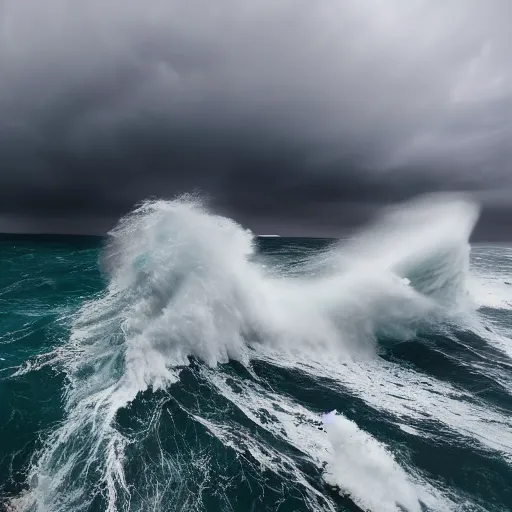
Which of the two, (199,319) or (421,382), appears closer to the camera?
(421,382)

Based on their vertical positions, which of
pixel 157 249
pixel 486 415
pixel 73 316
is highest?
pixel 157 249

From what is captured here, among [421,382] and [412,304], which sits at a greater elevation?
[412,304]

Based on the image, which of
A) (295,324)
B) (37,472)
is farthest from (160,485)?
(295,324)

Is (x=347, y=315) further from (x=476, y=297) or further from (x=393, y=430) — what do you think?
(x=476, y=297)

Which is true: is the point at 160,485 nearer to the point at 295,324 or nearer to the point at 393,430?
the point at 393,430

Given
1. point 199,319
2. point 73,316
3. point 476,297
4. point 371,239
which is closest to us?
point 199,319

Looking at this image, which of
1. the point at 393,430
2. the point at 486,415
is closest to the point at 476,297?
the point at 486,415

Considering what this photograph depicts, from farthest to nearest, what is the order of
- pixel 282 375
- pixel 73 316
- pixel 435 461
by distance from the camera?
pixel 73 316
pixel 282 375
pixel 435 461
